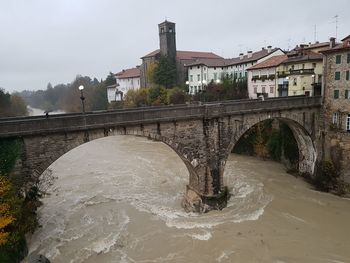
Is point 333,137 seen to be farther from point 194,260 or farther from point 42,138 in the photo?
point 42,138

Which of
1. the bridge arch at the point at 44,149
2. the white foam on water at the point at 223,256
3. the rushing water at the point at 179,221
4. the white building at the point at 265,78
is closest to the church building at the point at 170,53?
the white building at the point at 265,78

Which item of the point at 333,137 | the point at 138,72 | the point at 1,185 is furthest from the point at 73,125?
the point at 138,72

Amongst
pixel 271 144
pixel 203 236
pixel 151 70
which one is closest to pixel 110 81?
pixel 151 70

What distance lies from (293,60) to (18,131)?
3530cm

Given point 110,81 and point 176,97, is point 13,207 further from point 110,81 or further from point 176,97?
point 110,81

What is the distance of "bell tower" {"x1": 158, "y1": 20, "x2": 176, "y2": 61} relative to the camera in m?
71.7

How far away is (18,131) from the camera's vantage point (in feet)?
51.3

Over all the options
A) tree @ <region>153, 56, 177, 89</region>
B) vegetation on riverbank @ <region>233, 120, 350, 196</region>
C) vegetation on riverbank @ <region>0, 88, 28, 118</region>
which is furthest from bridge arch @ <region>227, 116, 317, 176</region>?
vegetation on riverbank @ <region>0, 88, 28, 118</region>

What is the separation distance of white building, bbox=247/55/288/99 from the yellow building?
97cm

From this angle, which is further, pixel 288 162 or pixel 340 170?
pixel 288 162

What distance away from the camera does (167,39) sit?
2822 inches

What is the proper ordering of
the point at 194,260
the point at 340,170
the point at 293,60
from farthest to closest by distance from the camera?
the point at 293,60, the point at 340,170, the point at 194,260

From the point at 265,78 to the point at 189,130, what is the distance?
2692 centimetres

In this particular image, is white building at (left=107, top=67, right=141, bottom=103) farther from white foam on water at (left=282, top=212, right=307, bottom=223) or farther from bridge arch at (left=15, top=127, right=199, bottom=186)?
bridge arch at (left=15, top=127, right=199, bottom=186)
